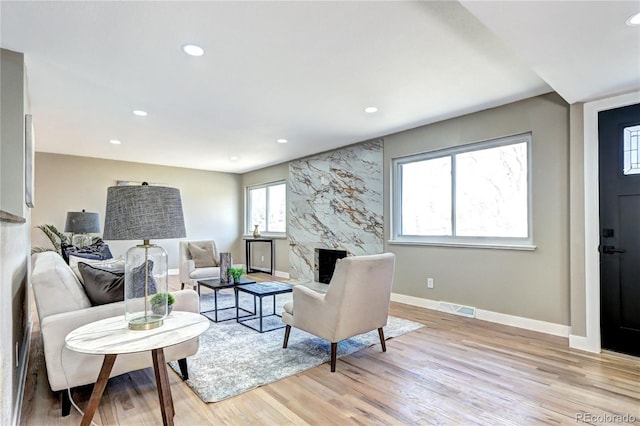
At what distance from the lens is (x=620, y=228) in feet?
9.35

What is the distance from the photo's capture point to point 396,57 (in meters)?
2.59

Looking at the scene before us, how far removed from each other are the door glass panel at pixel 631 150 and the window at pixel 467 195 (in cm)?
82

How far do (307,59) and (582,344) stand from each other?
3418 millimetres

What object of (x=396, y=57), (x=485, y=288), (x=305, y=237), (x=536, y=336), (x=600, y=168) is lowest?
(x=536, y=336)

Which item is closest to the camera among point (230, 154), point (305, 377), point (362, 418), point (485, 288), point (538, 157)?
point (362, 418)

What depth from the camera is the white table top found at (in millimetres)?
1483

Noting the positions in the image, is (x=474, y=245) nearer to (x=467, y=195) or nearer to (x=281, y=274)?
(x=467, y=195)

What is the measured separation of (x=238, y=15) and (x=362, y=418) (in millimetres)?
2505

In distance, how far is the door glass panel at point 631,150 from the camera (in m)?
2.79

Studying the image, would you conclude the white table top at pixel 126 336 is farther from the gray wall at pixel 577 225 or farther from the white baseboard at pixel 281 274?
the white baseboard at pixel 281 274

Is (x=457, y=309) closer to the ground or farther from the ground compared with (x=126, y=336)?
closer to the ground

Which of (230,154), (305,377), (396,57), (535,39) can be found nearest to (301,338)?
(305,377)

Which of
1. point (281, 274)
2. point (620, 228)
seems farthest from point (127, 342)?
point (281, 274)

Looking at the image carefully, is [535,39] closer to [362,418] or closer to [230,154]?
[362,418]
